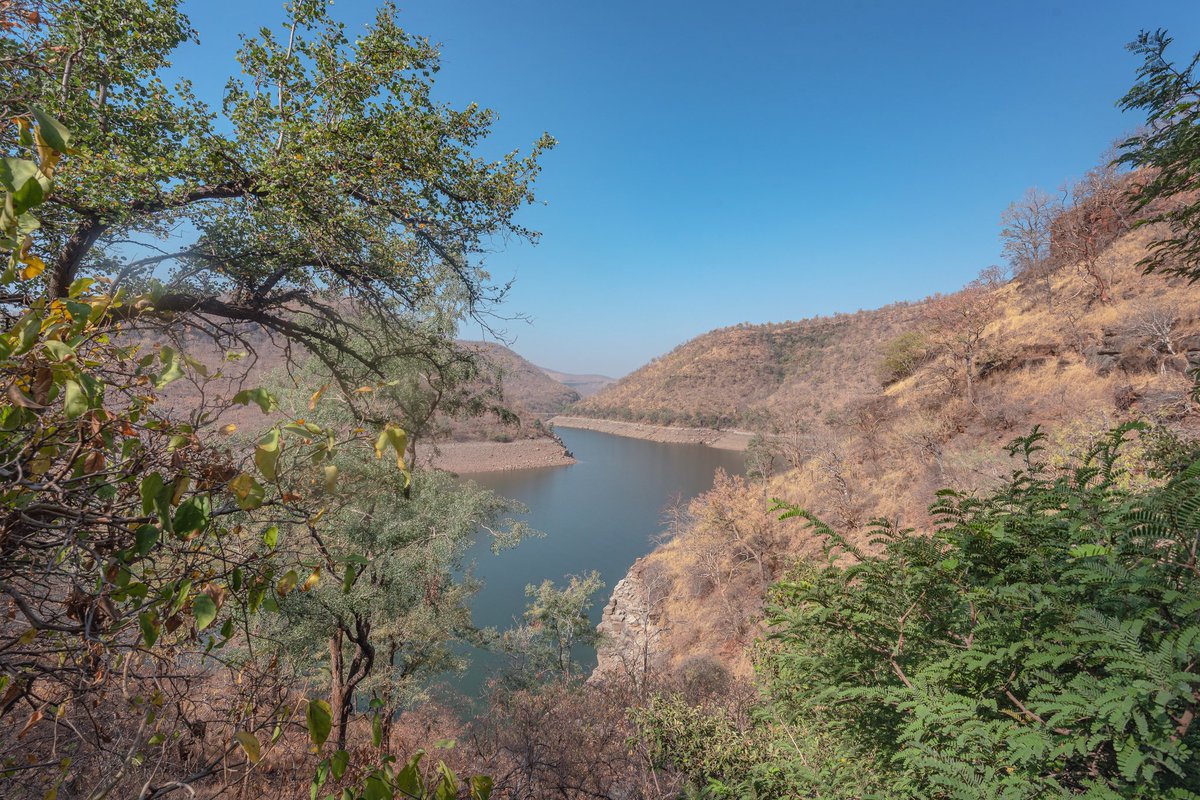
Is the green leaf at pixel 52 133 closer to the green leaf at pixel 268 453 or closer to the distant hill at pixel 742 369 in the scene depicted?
the green leaf at pixel 268 453

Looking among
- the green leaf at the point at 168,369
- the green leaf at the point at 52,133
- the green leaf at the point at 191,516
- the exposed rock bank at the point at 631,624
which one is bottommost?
the exposed rock bank at the point at 631,624

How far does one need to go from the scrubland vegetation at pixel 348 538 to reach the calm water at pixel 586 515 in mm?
6134

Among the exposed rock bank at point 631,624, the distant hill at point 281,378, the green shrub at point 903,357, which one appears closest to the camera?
the distant hill at point 281,378

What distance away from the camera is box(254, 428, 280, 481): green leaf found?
0.71 m

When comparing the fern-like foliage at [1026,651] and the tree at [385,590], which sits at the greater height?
the fern-like foliage at [1026,651]

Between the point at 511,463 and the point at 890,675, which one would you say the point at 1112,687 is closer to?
the point at 890,675

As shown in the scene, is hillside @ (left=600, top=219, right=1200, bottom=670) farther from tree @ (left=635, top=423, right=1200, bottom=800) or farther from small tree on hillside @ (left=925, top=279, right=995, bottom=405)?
tree @ (left=635, top=423, right=1200, bottom=800)

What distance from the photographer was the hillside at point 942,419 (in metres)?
10.9

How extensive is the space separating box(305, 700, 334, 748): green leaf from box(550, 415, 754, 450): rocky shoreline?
4194cm

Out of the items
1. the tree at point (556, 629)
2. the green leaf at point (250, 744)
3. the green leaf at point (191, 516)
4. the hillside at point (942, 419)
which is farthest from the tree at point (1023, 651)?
the tree at point (556, 629)

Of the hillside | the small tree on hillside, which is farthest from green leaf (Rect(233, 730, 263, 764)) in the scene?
the small tree on hillside

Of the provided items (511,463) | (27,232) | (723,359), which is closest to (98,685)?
(27,232)

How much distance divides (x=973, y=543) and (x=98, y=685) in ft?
9.68

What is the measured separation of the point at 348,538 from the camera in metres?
5.66
